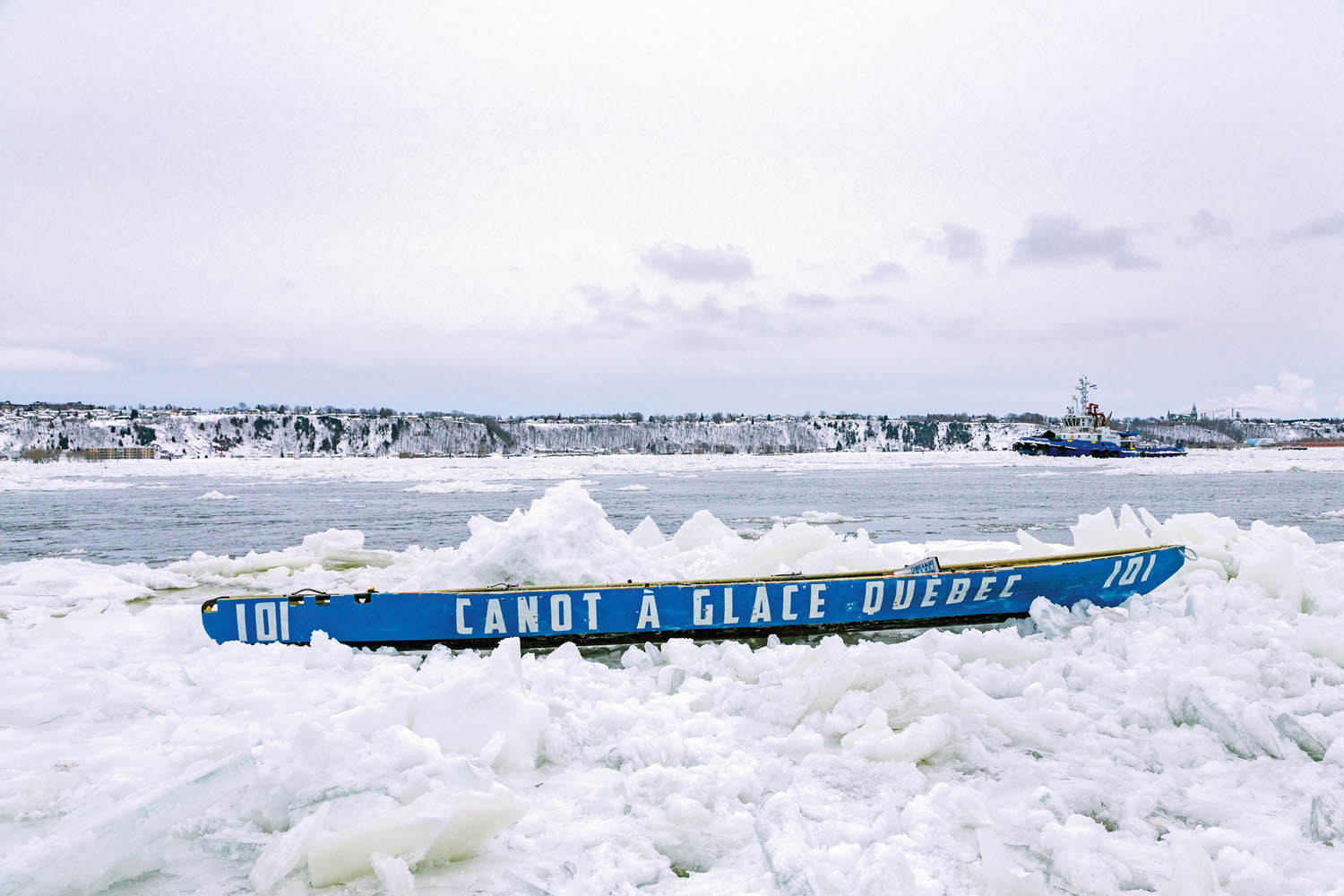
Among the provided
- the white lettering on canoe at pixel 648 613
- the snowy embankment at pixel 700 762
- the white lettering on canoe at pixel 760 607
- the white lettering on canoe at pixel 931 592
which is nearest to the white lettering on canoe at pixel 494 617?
the snowy embankment at pixel 700 762

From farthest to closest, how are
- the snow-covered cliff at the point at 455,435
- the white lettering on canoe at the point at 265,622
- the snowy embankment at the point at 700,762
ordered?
the snow-covered cliff at the point at 455,435 < the white lettering on canoe at the point at 265,622 < the snowy embankment at the point at 700,762

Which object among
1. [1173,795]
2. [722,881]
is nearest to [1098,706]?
[1173,795]

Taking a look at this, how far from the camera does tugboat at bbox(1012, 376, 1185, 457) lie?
2921 inches

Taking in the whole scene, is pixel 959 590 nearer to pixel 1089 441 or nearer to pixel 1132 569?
pixel 1132 569

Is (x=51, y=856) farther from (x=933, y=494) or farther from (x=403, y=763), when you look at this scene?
(x=933, y=494)

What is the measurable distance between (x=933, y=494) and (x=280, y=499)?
23.1 m

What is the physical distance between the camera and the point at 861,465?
196 feet

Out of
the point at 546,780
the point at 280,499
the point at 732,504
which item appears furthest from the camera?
the point at 280,499

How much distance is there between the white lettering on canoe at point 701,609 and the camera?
22.4 ft

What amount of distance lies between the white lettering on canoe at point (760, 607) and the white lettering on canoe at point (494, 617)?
210 centimetres

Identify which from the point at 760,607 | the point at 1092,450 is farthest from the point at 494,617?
the point at 1092,450

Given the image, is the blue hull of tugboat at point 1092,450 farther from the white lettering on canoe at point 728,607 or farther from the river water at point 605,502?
the white lettering on canoe at point 728,607

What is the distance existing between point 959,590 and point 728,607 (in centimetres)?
208

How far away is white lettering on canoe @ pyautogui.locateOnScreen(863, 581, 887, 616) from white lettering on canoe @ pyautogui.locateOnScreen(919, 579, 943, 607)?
0.39 metres
